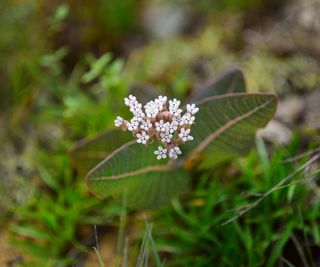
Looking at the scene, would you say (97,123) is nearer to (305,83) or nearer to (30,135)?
(30,135)

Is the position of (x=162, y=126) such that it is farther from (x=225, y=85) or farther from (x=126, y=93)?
(x=126, y=93)

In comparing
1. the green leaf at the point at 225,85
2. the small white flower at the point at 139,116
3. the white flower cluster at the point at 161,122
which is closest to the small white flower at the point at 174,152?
the white flower cluster at the point at 161,122

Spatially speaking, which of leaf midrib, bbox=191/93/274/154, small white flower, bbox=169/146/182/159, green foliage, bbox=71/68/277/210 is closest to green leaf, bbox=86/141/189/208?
green foliage, bbox=71/68/277/210

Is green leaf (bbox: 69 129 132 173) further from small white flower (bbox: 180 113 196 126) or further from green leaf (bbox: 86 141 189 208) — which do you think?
small white flower (bbox: 180 113 196 126)

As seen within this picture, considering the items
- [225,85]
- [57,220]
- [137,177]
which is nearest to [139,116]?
[137,177]

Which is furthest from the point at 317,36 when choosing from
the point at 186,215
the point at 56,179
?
the point at 56,179

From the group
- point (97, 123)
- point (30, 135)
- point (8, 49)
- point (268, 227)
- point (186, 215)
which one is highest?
point (8, 49)
